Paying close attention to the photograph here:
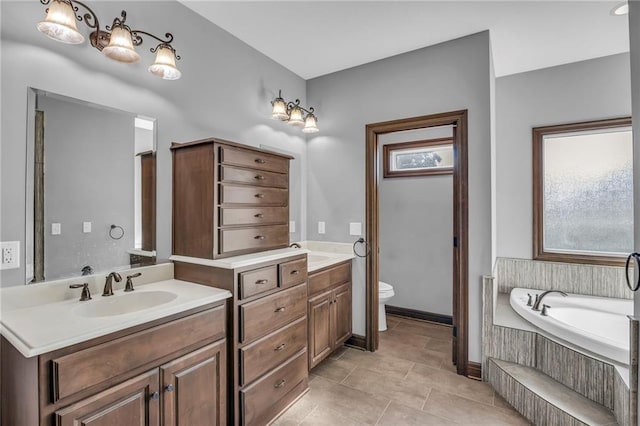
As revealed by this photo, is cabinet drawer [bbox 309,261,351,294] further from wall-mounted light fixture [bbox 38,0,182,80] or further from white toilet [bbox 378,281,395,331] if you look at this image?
wall-mounted light fixture [bbox 38,0,182,80]

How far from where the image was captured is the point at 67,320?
4.12 ft

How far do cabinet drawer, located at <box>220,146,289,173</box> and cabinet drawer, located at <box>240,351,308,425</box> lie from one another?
1330 mm

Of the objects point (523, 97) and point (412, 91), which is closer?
point (412, 91)

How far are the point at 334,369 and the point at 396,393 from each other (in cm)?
57

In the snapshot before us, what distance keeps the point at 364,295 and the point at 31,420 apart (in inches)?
96.5

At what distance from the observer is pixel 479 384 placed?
2.44 meters

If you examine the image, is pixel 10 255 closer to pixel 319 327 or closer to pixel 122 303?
pixel 122 303

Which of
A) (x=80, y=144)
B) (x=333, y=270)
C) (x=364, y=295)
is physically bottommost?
(x=364, y=295)

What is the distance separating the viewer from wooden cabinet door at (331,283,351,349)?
2.83 meters

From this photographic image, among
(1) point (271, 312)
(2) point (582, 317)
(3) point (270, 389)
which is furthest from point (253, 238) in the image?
(2) point (582, 317)

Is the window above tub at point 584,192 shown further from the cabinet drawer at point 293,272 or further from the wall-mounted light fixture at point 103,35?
the wall-mounted light fixture at point 103,35

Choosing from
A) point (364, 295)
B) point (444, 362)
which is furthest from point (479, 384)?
point (364, 295)

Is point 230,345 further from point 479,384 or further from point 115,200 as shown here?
point 479,384

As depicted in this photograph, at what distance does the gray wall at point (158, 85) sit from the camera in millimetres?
1441
